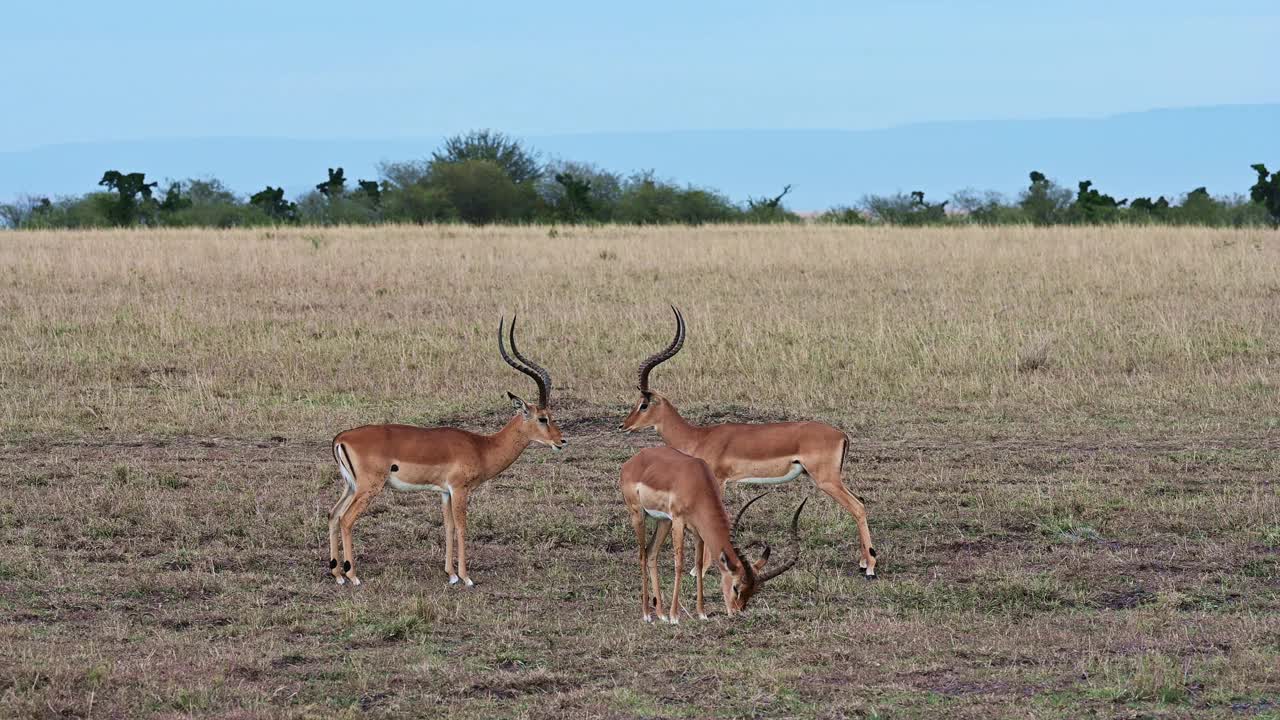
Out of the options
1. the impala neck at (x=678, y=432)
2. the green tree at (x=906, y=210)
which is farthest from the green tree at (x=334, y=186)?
the impala neck at (x=678, y=432)

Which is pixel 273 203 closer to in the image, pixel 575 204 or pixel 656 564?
pixel 575 204

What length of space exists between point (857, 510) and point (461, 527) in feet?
6.34

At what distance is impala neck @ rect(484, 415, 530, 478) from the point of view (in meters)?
7.92

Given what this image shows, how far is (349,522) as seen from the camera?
7465 millimetres

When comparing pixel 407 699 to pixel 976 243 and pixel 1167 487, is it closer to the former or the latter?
pixel 1167 487

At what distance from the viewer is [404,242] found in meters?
24.1

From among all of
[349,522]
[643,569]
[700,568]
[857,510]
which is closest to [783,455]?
[857,510]

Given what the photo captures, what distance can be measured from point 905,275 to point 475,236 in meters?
8.39

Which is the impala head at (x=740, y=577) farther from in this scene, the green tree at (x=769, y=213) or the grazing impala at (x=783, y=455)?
the green tree at (x=769, y=213)

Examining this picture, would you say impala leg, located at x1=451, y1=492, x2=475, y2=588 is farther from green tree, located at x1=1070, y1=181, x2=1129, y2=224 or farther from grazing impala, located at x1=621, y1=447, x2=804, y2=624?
green tree, located at x1=1070, y1=181, x2=1129, y2=224

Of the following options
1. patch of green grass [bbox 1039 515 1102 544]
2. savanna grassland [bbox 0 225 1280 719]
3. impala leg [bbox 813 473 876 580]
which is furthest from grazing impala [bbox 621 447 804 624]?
patch of green grass [bbox 1039 515 1102 544]

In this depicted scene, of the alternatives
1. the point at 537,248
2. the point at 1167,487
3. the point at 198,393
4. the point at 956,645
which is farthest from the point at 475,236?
the point at 956,645

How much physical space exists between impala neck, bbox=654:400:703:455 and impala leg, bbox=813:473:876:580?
2.58 feet

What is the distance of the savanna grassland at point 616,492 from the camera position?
572 cm
